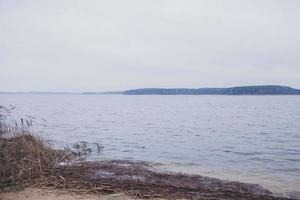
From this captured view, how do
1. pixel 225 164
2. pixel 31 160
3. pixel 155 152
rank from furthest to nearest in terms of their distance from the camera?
pixel 155 152 < pixel 225 164 < pixel 31 160

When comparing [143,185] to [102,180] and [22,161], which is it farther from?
[22,161]

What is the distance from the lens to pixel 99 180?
1145 centimetres

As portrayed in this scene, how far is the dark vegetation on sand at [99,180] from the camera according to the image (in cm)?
1005

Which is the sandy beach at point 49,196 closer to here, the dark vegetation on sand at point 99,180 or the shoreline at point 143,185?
the shoreline at point 143,185

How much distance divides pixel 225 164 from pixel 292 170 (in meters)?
2.98

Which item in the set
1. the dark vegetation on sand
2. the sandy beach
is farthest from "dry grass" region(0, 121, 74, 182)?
the sandy beach

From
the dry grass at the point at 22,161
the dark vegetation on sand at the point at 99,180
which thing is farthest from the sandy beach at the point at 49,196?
the dry grass at the point at 22,161

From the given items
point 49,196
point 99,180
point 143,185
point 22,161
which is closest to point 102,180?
point 99,180

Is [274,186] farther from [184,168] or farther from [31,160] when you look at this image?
[31,160]

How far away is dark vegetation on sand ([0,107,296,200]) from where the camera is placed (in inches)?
396

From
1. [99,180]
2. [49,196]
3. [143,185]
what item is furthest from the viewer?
[99,180]

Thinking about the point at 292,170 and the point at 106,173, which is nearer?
the point at 106,173

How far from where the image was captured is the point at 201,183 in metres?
12.0

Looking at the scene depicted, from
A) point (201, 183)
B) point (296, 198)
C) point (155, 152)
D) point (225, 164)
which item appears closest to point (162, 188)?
point (201, 183)
